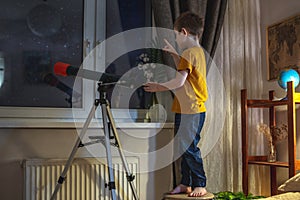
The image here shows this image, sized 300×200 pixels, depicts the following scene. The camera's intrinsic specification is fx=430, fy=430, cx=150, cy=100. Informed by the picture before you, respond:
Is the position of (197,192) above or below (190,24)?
below

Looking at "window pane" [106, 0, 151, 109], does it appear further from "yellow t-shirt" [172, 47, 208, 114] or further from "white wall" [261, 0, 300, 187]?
"white wall" [261, 0, 300, 187]

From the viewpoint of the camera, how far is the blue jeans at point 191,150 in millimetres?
2549

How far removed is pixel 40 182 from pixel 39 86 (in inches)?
26.3

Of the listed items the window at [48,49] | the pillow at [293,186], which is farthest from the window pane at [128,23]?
the pillow at [293,186]

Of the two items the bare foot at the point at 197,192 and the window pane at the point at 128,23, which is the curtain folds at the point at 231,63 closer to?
the window pane at the point at 128,23

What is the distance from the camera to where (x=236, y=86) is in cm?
313

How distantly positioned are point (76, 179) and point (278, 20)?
70.2 inches

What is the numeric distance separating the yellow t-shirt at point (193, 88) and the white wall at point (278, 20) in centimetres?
74

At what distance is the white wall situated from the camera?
9.64 ft

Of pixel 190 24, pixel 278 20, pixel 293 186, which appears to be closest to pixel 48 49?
pixel 190 24

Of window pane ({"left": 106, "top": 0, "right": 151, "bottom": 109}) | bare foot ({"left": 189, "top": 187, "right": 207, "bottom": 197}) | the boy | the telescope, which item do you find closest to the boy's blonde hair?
the boy

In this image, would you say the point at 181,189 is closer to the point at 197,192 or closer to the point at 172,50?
the point at 197,192

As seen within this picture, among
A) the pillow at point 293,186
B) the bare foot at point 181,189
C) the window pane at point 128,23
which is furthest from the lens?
the window pane at point 128,23

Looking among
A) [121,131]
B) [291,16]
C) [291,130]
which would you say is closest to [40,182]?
[121,131]
